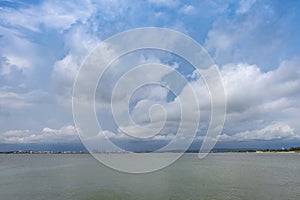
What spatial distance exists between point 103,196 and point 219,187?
700 inches

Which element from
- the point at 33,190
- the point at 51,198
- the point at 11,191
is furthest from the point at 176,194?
the point at 11,191

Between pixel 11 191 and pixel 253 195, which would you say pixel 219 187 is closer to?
pixel 253 195

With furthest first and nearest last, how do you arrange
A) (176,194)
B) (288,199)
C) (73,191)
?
(73,191) → (176,194) → (288,199)

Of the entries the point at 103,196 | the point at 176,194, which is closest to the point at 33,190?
the point at 103,196

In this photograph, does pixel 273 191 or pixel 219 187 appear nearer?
pixel 273 191

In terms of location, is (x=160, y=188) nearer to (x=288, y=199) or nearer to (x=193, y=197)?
(x=193, y=197)

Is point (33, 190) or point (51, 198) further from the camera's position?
point (33, 190)

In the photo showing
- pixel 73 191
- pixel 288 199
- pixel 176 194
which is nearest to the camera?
pixel 288 199

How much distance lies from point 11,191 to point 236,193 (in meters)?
33.1

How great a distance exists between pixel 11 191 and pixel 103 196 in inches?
658

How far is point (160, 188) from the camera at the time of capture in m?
42.4

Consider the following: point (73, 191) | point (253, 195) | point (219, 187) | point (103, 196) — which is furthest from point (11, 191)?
point (253, 195)

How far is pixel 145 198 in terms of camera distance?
34.8m

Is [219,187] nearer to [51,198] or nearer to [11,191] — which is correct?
[51,198]
